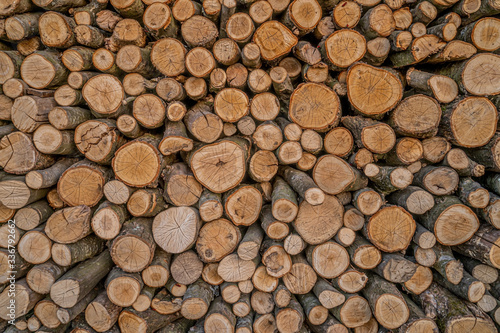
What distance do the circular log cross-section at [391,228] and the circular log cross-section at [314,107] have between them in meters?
1.06

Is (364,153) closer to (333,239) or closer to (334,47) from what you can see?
(333,239)

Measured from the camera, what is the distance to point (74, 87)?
2.79 metres

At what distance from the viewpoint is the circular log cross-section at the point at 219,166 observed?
2.61 metres

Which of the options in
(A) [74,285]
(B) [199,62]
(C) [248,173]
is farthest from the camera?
(C) [248,173]

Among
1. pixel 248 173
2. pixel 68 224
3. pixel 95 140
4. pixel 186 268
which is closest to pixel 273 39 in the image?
pixel 248 173

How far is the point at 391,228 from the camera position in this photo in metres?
2.66

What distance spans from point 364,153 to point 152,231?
2.34 metres

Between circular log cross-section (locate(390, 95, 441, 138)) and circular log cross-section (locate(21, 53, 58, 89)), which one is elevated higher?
circular log cross-section (locate(390, 95, 441, 138))

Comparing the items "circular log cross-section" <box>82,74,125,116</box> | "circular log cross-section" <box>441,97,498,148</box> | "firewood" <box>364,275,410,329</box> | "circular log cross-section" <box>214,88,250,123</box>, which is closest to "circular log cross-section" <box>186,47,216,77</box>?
"circular log cross-section" <box>214,88,250,123</box>

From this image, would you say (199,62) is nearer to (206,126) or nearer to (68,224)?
(206,126)

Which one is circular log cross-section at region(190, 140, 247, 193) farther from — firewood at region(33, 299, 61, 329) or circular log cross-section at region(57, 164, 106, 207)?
firewood at region(33, 299, 61, 329)

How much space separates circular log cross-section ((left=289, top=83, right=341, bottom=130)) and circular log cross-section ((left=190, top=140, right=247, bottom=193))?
725 millimetres

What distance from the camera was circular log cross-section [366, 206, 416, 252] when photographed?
8.68 ft

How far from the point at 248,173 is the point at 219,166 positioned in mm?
396
